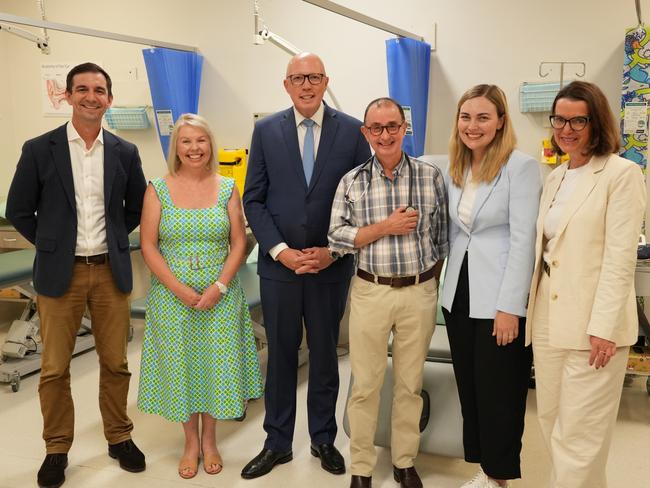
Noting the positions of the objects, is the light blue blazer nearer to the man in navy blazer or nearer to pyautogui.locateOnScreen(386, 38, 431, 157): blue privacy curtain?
the man in navy blazer

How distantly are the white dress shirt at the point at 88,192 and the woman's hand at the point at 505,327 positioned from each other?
1.65 metres

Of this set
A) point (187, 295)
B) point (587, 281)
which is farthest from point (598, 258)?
point (187, 295)

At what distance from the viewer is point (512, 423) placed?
239 centimetres

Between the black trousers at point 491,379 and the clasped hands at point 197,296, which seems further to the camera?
the clasped hands at point 197,296

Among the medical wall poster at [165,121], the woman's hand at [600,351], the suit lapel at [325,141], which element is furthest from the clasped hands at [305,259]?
the medical wall poster at [165,121]

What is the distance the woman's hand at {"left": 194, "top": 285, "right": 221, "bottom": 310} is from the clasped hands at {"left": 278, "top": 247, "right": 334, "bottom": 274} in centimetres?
32

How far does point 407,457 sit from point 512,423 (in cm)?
50

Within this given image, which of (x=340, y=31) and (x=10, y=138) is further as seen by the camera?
(x=10, y=138)

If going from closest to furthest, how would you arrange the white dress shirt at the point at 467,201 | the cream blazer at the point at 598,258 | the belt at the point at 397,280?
the cream blazer at the point at 598,258 < the white dress shirt at the point at 467,201 < the belt at the point at 397,280

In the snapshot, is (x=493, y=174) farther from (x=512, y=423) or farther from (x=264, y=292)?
(x=264, y=292)

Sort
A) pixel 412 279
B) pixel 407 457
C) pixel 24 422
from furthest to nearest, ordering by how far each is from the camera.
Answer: pixel 24 422 < pixel 407 457 < pixel 412 279

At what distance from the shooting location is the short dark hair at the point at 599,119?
2.02 m

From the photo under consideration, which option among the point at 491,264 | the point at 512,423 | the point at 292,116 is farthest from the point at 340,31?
the point at 512,423

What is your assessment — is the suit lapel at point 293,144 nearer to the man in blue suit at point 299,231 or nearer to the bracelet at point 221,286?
the man in blue suit at point 299,231
